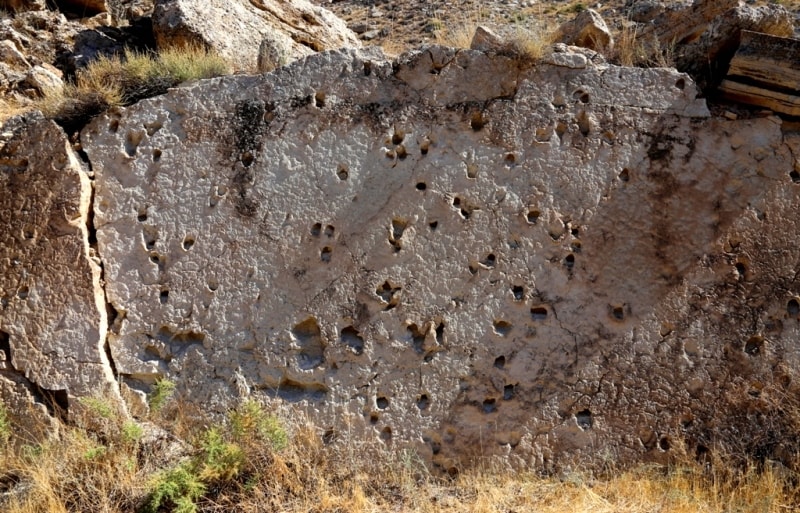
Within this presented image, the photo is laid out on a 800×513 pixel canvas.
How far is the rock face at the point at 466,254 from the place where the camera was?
4.92m

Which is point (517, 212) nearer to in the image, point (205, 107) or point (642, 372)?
point (642, 372)

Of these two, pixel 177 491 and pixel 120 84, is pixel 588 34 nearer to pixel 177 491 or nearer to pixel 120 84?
pixel 120 84

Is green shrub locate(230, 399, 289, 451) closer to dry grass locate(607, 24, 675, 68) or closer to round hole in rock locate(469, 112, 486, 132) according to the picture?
round hole in rock locate(469, 112, 486, 132)

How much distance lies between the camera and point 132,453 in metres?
5.00

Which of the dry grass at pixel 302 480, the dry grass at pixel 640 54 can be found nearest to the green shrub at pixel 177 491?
the dry grass at pixel 302 480

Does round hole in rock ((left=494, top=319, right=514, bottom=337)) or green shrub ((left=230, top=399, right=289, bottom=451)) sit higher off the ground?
round hole in rock ((left=494, top=319, right=514, bottom=337))

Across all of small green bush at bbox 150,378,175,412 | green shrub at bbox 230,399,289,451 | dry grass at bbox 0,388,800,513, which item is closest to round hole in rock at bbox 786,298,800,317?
dry grass at bbox 0,388,800,513

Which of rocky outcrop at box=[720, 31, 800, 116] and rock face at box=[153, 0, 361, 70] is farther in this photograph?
rock face at box=[153, 0, 361, 70]

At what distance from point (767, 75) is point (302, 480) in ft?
12.5

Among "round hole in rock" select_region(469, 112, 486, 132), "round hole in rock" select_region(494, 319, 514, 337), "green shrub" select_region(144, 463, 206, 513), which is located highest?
"round hole in rock" select_region(469, 112, 486, 132)

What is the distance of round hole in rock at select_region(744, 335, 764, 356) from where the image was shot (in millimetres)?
4891

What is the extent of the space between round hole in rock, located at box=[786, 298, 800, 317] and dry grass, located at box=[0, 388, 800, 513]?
3.00ft

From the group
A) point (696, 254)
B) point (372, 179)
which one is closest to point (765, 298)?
point (696, 254)

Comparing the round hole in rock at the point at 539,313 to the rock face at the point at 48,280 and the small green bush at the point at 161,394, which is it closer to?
the small green bush at the point at 161,394
